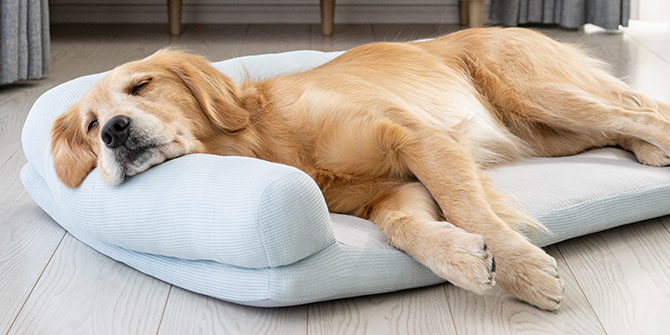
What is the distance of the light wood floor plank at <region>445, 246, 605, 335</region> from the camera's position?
4.93ft

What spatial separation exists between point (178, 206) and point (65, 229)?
68cm

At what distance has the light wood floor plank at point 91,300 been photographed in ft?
5.29

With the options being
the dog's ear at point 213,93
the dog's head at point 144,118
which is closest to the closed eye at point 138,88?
the dog's head at point 144,118

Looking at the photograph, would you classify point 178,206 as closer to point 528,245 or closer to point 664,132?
point 528,245

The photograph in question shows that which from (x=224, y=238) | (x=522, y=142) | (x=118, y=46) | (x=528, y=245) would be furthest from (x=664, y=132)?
(x=118, y=46)

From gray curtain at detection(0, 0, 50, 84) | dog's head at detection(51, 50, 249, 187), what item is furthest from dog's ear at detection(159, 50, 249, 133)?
gray curtain at detection(0, 0, 50, 84)

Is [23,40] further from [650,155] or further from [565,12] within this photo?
[565,12]

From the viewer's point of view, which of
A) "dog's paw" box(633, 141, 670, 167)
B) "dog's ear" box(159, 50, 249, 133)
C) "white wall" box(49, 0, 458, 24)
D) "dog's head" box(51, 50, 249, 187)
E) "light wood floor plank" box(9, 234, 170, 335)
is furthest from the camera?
"white wall" box(49, 0, 458, 24)

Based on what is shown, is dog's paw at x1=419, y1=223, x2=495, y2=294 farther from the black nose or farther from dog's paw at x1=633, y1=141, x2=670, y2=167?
dog's paw at x1=633, y1=141, x2=670, y2=167

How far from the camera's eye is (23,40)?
12.7 ft

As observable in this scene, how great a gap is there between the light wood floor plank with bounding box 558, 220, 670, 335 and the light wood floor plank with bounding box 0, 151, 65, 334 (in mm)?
1385

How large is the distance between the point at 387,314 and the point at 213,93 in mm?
776

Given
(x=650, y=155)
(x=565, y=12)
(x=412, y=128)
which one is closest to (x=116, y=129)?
(x=412, y=128)

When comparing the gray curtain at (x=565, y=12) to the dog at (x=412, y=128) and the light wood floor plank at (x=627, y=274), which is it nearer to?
the dog at (x=412, y=128)
